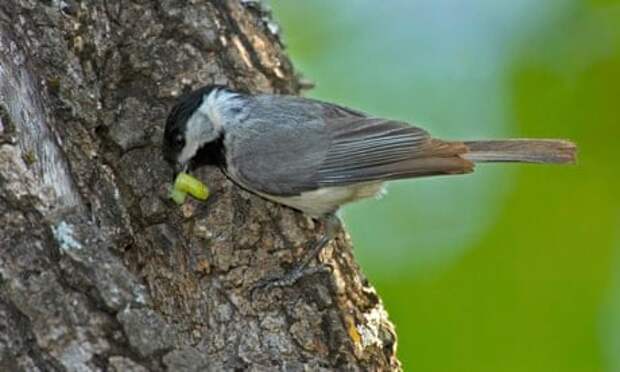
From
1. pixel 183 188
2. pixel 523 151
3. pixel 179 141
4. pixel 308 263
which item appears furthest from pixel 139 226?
pixel 523 151

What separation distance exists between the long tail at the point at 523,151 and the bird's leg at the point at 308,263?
52cm

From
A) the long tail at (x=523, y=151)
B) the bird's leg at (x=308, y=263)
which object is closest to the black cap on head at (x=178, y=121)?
the bird's leg at (x=308, y=263)

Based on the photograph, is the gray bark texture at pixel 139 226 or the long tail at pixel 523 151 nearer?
the gray bark texture at pixel 139 226

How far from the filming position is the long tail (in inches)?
139

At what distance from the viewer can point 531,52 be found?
12.9ft

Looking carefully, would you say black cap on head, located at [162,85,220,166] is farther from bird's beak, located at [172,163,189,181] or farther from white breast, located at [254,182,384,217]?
white breast, located at [254,182,384,217]

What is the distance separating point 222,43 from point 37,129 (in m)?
1.00

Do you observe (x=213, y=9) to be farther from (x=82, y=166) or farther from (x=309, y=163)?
(x=82, y=166)

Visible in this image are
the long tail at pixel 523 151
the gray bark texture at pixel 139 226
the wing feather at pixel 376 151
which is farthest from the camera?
the wing feather at pixel 376 151

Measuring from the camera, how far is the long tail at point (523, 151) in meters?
3.53

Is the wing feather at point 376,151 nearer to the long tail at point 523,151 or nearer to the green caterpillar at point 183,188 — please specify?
the long tail at point 523,151

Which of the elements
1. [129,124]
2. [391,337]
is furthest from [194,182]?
[391,337]

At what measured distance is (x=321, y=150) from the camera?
12.3ft

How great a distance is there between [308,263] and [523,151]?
0.95 metres
